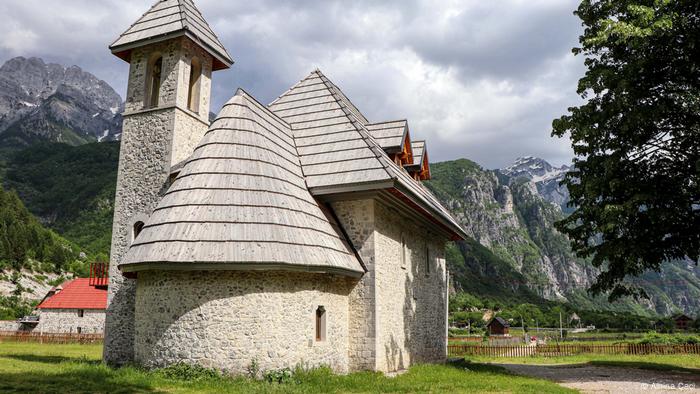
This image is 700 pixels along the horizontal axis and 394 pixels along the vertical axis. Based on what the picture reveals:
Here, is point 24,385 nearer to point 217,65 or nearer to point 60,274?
point 217,65

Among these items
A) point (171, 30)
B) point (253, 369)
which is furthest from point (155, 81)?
point (253, 369)

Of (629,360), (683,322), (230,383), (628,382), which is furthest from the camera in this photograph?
(683,322)

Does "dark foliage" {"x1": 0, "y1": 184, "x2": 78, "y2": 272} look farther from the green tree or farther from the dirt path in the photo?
the green tree

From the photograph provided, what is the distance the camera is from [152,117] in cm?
1692

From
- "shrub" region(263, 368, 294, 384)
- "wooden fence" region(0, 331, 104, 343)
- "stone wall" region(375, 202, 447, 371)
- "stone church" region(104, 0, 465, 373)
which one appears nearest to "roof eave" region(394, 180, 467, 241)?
"stone church" region(104, 0, 465, 373)

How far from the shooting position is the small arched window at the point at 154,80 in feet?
57.6

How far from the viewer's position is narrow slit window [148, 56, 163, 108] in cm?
1755

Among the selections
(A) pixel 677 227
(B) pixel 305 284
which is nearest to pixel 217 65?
(B) pixel 305 284

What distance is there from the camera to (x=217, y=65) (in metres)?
19.0

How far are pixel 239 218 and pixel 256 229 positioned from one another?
0.51 metres

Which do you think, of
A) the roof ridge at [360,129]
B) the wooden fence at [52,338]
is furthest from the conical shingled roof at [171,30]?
the wooden fence at [52,338]

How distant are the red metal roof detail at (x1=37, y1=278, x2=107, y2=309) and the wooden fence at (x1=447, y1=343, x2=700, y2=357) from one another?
32.8 meters

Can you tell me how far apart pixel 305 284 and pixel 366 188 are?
3.19 metres

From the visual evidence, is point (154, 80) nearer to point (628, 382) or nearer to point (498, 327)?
point (628, 382)
